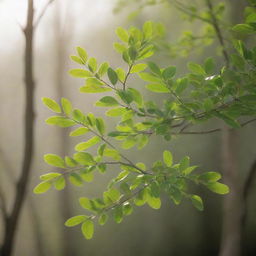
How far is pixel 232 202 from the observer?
127cm

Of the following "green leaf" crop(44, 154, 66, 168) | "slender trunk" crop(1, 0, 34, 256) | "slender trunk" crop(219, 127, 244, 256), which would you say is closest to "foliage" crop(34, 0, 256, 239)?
"green leaf" crop(44, 154, 66, 168)

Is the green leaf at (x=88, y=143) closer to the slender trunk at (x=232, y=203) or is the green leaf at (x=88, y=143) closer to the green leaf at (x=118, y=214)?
the green leaf at (x=118, y=214)

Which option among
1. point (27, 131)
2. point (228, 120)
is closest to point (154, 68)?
point (228, 120)

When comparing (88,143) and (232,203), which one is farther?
(232,203)

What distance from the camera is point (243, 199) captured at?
1297mm

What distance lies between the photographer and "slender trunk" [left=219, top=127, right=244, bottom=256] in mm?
1265

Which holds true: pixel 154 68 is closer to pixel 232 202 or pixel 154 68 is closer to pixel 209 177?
pixel 209 177

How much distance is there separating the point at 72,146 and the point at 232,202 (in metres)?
0.99

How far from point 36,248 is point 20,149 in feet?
1.87

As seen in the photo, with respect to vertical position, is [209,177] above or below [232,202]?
above

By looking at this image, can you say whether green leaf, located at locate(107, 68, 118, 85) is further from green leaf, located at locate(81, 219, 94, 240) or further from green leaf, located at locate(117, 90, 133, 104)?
green leaf, located at locate(81, 219, 94, 240)

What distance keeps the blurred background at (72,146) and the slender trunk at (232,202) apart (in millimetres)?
551

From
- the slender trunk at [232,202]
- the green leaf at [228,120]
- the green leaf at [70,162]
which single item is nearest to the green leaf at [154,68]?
the green leaf at [228,120]

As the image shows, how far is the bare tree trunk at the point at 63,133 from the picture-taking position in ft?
6.37
